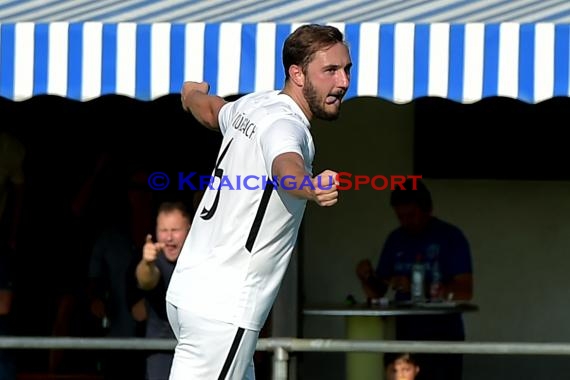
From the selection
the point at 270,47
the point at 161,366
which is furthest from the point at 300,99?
the point at 161,366

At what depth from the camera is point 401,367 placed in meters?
7.59

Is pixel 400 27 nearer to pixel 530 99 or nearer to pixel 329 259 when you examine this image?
pixel 530 99

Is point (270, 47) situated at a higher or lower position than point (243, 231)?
higher

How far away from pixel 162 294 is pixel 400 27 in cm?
178

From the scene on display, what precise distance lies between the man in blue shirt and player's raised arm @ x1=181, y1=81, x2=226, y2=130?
3163 millimetres

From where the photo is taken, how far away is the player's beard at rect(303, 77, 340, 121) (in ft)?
14.0

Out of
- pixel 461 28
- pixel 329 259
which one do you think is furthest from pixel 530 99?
pixel 329 259

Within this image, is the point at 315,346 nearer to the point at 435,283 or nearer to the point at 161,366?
the point at 161,366

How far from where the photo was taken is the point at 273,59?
19.9ft

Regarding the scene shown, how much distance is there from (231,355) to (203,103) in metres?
0.93

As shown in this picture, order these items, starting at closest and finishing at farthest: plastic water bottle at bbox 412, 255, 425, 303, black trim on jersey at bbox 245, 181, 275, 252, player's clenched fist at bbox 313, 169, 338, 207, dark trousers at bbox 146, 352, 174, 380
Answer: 1. player's clenched fist at bbox 313, 169, 338, 207
2. black trim on jersey at bbox 245, 181, 275, 252
3. dark trousers at bbox 146, 352, 174, 380
4. plastic water bottle at bbox 412, 255, 425, 303

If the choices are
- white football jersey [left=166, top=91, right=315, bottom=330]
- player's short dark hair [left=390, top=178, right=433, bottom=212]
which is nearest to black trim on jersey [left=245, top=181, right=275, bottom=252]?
white football jersey [left=166, top=91, right=315, bottom=330]

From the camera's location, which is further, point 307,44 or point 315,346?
point 315,346

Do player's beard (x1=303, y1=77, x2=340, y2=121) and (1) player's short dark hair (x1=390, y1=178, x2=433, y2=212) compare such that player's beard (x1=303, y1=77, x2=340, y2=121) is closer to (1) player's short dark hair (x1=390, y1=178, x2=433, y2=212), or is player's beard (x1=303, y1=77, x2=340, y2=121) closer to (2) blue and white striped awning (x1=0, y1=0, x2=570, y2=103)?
(2) blue and white striped awning (x1=0, y1=0, x2=570, y2=103)
